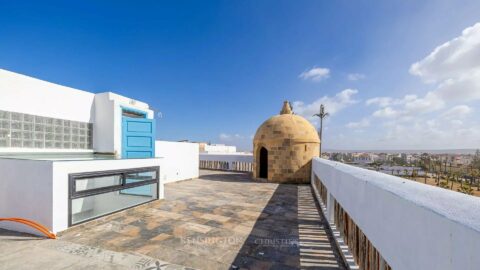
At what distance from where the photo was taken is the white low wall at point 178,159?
1259 cm

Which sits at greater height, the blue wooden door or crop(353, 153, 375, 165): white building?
the blue wooden door

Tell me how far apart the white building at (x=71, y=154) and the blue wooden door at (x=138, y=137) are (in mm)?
42

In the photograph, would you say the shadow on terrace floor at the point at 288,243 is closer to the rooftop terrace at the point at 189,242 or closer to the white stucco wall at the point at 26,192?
the rooftop terrace at the point at 189,242

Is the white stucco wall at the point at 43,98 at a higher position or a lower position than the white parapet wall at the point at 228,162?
higher

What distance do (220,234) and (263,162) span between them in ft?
35.0

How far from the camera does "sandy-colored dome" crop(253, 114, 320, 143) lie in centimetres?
1438

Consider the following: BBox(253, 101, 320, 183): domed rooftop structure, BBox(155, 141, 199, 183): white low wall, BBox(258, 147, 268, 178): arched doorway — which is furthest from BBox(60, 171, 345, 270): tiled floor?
BBox(258, 147, 268, 178): arched doorway

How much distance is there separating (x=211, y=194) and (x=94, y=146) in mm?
5817

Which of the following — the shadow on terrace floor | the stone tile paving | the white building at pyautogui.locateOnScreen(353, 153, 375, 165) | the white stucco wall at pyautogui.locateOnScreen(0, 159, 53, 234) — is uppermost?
the white stucco wall at pyautogui.locateOnScreen(0, 159, 53, 234)

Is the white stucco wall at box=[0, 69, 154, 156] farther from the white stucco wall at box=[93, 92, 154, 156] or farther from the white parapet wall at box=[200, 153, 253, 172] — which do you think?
the white parapet wall at box=[200, 153, 253, 172]

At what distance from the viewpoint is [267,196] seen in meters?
10.2

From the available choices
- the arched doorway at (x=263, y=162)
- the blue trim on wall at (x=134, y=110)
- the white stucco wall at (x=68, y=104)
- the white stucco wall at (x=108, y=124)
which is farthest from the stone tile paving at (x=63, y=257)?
the arched doorway at (x=263, y=162)

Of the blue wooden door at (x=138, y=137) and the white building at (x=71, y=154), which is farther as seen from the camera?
the blue wooden door at (x=138, y=137)

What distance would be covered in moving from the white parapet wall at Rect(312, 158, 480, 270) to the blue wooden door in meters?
9.70
